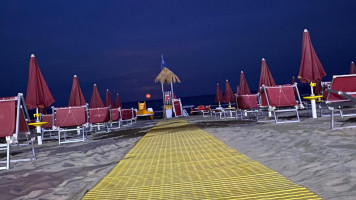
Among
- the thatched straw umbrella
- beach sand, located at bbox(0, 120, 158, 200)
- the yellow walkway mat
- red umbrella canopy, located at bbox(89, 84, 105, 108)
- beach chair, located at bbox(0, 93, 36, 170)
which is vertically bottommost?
beach sand, located at bbox(0, 120, 158, 200)

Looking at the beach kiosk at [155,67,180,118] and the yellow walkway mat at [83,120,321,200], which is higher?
the beach kiosk at [155,67,180,118]

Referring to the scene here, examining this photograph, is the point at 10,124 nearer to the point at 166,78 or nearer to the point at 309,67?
the point at 309,67

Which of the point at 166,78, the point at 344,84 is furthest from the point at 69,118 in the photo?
the point at 166,78

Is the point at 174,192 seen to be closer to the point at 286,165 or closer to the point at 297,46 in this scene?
the point at 286,165

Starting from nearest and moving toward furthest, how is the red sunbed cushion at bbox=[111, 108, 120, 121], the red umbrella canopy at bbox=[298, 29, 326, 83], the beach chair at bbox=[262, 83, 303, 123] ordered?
1. the beach chair at bbox=[262, 83, 303, 123]
2. the red umbrella canopy at bbox=[298, 29, 326, 83]
3. the red sunbed cushion at bbox=[111, 108, 120, 121]

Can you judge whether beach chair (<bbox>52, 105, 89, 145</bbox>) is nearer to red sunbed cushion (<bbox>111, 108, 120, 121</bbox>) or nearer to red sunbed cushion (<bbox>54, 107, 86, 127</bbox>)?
red sunbed cushion (<bbox>54, 107, 86, 127</bbox>)

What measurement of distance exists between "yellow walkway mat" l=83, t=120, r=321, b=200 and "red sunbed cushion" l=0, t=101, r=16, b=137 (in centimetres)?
174

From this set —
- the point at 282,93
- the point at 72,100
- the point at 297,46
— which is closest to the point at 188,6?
the point at 297,46

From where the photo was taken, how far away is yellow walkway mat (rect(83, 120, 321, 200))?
2.31 metres

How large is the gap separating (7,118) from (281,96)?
→ 5.80 meters

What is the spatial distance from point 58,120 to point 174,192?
20.5 feet

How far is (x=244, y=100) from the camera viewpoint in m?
10.6

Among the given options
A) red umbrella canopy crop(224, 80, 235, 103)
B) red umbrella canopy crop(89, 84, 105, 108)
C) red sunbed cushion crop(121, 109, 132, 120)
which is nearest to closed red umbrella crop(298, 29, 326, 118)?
red umbrella canopy crop(89, 84, 105, 108)

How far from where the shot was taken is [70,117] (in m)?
8.15
